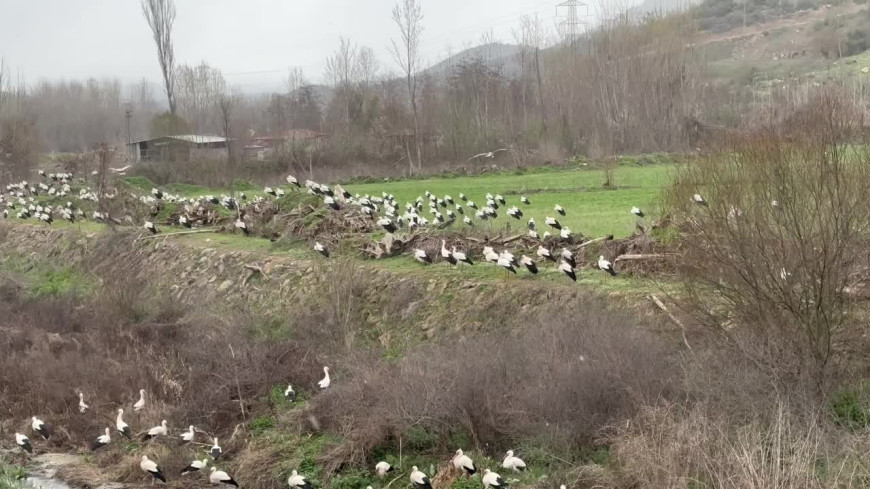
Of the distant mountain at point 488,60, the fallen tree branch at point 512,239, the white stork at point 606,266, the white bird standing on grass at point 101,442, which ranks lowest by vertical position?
the white bird standing on grass at point 101,442

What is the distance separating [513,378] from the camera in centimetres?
1288

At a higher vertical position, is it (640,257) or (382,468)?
(640,257)

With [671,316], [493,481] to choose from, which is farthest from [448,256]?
[493,481]

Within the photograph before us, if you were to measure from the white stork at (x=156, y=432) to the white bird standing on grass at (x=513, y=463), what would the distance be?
20.2 feet

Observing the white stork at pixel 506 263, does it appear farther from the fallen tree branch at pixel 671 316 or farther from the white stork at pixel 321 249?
the white stork at pixel 321 249

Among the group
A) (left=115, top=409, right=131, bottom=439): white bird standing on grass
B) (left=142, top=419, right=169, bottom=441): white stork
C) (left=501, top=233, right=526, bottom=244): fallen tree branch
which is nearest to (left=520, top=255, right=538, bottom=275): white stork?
(left=501, top=233, right=526, bottom=244): fallen tree branch

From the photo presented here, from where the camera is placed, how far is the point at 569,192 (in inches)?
1347

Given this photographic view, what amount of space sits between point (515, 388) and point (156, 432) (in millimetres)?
6129

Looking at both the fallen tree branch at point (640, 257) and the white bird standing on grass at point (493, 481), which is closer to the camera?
the white bird standing on grass at point (493, 481)

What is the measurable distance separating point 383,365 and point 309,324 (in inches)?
169

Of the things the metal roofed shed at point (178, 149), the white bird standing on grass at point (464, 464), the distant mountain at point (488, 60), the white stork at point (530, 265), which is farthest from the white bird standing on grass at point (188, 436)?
the distant mountain at point (488, 60)

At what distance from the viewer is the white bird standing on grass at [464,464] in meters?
11.8

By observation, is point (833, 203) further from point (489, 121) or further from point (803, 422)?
point (489, 121)

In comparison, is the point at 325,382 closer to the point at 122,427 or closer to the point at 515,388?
the point at 122,427
